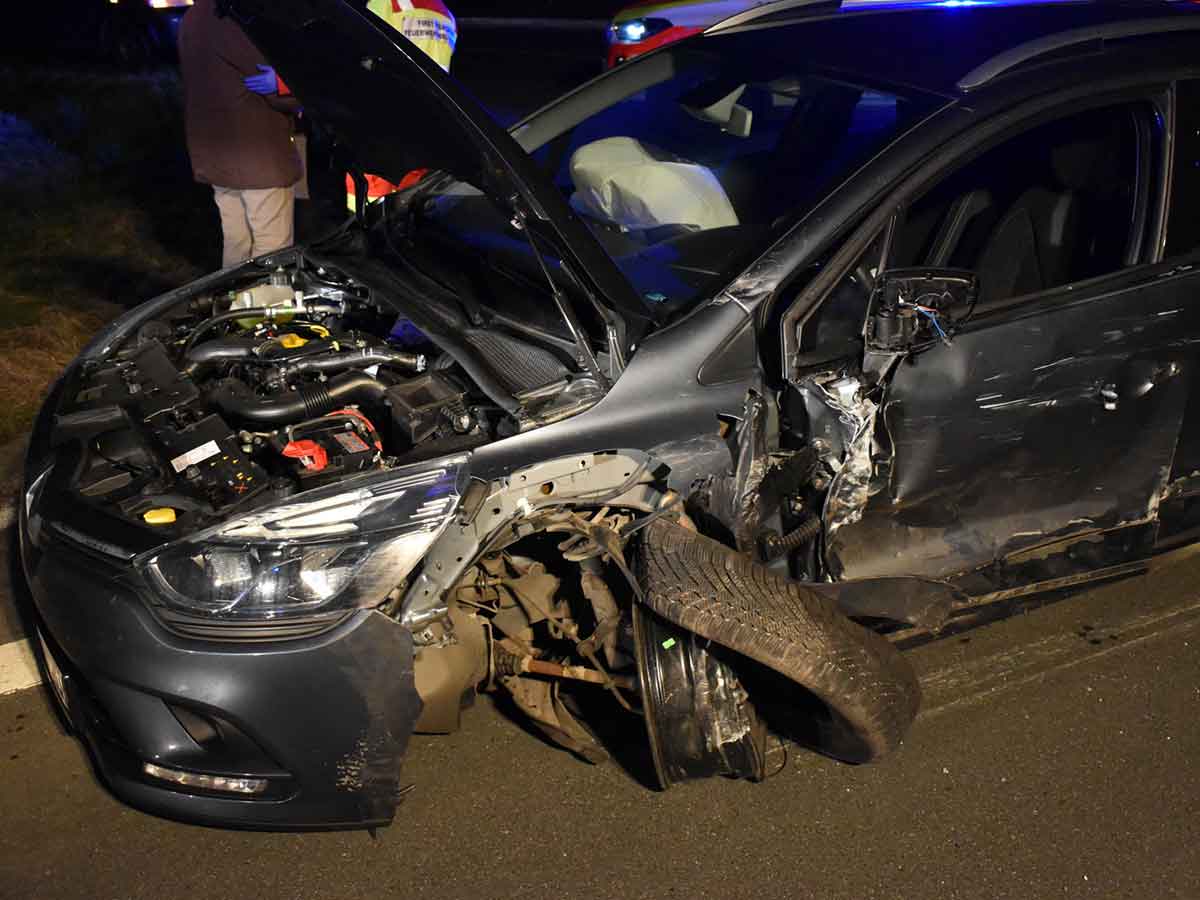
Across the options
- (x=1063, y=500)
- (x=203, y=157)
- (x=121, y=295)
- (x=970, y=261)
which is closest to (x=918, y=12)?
(x=970, y=261)

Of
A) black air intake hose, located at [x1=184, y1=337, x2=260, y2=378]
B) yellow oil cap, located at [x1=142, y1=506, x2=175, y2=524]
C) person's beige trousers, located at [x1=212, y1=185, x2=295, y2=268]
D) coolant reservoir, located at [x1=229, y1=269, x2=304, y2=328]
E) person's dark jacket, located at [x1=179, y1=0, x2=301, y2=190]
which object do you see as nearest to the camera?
yellow oil cap, located at [x1=142, y1=506, x2=175, y2=524]

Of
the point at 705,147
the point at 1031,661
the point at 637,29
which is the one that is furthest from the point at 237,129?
the point at 1031,661

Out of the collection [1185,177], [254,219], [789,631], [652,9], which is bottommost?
[789,631]

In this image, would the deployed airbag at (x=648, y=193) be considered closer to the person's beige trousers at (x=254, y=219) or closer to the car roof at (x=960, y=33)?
the car roof at (x=960, y=33)

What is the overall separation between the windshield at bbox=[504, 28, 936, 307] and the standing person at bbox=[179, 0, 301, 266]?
1.78 meters

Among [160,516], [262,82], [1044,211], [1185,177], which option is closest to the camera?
[160,516]

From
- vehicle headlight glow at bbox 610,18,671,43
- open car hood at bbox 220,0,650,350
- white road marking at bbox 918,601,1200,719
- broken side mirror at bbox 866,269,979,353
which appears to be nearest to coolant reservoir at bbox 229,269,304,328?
open car hood at bbox 220,0,650,350

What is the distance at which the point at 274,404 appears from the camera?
9.53ft

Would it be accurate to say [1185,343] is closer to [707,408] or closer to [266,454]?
[707,408]

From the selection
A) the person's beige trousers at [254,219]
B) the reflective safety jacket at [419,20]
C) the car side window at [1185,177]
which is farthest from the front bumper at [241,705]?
the reflective safety jacket at [419,20]

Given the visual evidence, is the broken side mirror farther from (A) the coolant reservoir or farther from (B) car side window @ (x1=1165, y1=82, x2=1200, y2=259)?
(A) the coolant reservoir

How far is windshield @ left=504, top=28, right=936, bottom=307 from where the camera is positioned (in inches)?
118

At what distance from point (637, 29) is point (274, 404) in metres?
5.28

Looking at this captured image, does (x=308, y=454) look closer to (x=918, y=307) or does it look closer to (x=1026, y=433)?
(x=918, y=307)
